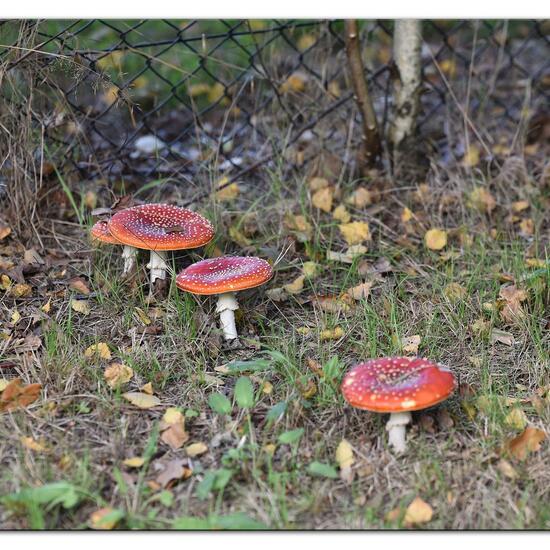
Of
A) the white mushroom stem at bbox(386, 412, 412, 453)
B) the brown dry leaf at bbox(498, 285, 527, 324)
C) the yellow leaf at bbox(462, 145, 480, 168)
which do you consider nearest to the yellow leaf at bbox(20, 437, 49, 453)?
the white mushroom stem at bbox(386, 412, 412, 453)

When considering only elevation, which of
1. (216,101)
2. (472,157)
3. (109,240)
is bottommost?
(472,157)

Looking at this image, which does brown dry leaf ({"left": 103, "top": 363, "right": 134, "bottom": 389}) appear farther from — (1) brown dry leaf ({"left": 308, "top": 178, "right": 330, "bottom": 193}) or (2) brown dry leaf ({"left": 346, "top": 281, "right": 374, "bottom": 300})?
(1) brown dry leaf ({"left": 308, "top": 178, "right": 330, "bottom": 193})

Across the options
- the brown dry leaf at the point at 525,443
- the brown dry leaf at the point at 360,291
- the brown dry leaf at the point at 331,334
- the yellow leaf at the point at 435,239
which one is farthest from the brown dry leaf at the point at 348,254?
the brown dry leaf at the point at 525,443

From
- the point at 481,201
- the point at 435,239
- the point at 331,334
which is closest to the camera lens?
the point at 331,334

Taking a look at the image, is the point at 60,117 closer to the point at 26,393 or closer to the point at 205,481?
the point at 26,393

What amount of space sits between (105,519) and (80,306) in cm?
137

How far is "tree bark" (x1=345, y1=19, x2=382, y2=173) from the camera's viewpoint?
14.7 ft

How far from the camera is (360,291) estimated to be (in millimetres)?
3926

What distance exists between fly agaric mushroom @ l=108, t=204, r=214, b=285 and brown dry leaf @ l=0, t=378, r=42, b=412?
81 cm

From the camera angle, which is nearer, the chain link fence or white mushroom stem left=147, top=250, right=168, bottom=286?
white mushroom stem left=147, top=250, right=168, bottom=286

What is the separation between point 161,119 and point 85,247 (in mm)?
1679

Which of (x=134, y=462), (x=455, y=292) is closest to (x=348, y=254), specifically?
(x=455, y=292)

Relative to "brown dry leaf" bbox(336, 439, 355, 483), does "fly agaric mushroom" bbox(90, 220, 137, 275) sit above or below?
above

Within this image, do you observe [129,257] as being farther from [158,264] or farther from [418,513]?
[418,513]
